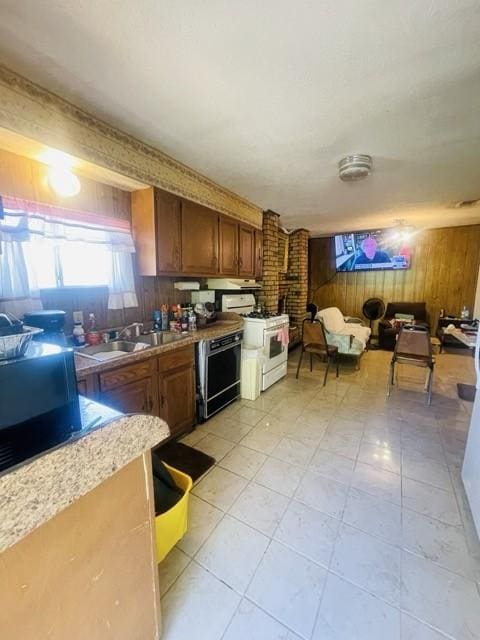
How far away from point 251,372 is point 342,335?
1.79 metres

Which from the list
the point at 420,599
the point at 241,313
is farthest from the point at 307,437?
the point at 241,313

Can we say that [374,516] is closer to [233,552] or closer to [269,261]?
[233,552]

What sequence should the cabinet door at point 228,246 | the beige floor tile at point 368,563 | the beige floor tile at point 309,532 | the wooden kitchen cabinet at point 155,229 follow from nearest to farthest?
the beige floor tile at point 368,563 < the beige floor tile at point 309,532 < the wooden kitchen cabinet at point 155,229 < the cabinet door at point 228,246

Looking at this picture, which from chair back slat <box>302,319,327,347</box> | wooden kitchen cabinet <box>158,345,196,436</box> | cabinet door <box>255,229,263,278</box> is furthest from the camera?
cabinet door <box>255,229,263,278</box>

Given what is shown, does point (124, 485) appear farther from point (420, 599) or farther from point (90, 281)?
point (90, 281)

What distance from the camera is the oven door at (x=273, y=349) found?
3222 millimetres

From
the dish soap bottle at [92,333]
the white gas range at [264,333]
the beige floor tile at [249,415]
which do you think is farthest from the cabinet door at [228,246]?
the beige floor tile at [249,415]

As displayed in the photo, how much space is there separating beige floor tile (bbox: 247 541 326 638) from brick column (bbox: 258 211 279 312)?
3021 millimetres

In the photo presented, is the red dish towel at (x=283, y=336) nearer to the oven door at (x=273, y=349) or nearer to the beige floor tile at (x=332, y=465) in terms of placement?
the oven door at (x=273, y=349)

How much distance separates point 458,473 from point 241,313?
246 cm

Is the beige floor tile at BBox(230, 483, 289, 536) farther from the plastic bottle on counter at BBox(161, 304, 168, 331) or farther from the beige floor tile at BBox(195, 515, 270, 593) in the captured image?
the plastic bottle on counter at BBox(161, 304, 168, 331)

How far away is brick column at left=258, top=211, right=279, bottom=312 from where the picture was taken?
13.1 feet

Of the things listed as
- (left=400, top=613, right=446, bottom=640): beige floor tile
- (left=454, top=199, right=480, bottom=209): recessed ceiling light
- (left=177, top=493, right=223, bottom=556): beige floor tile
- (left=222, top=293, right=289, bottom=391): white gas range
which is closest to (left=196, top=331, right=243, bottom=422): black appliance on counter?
(left=222, top=293, right=289, bottom=391): white gas range

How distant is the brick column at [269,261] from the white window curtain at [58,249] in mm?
2107
